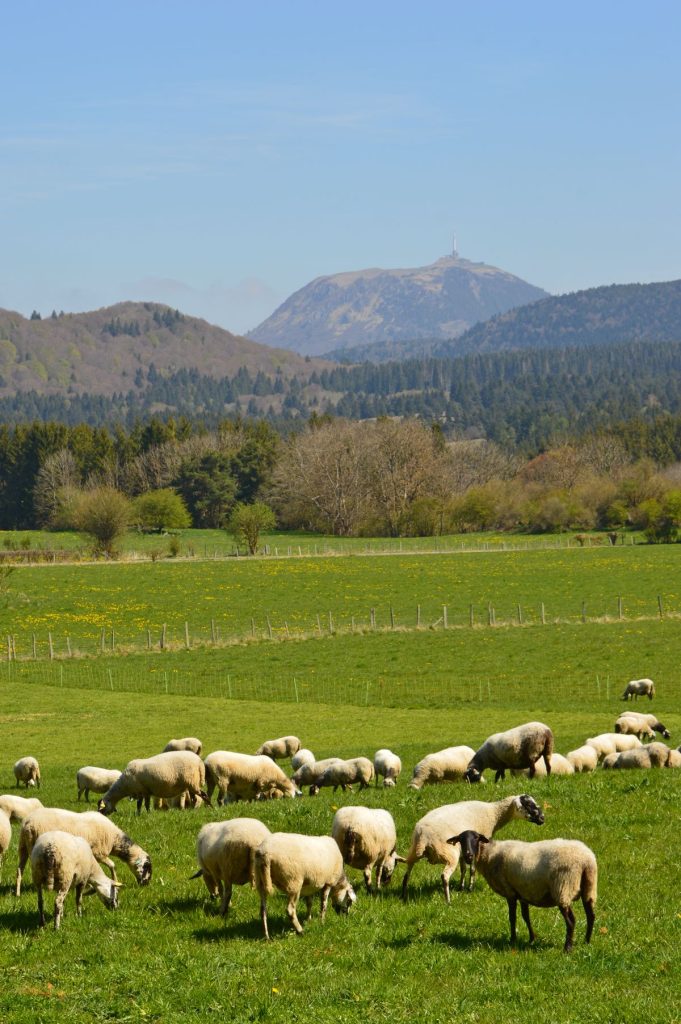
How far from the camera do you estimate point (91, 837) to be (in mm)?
15961

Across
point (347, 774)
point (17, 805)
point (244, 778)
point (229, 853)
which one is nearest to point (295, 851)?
point (229, 853)

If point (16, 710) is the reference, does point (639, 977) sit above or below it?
above

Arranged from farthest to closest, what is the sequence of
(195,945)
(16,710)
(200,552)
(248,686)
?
(200,552) < (248,686) < (16,710) < (195,945)

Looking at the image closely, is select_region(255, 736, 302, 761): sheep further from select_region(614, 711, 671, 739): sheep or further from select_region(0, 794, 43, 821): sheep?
select_region(0, 794, 43, 821): sheep

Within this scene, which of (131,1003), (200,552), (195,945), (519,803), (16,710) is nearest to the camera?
(131,1003)

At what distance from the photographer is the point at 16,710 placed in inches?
1694

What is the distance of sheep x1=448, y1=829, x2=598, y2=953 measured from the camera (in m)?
12.7

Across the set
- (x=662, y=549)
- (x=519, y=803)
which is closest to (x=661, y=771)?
(x=519, y=803)

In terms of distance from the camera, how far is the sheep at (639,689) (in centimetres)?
4144

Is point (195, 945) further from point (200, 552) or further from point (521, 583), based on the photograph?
point (200, 552)

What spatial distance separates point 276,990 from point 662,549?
4107 inches

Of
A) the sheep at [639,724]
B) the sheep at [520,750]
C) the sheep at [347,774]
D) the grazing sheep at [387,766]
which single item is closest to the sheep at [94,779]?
the sheep at [347,774]

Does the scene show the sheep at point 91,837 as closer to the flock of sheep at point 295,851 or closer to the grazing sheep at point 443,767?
the flock of sheep at point 295,851

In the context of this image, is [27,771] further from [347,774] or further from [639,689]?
[639,689]
